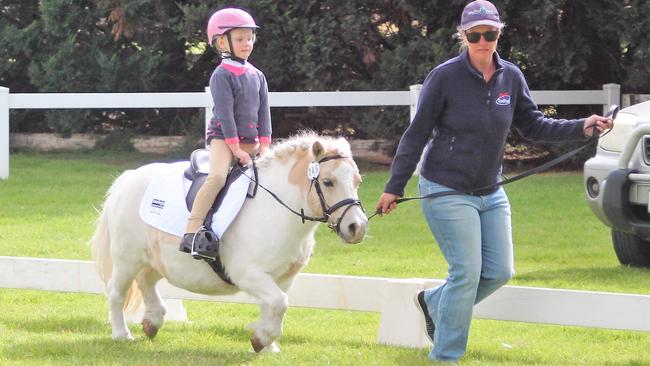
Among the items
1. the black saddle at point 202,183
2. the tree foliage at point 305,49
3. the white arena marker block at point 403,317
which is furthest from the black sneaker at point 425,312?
the tree foliage at point 305,49

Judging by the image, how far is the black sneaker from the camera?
7.14m

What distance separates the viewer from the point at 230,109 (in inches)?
286

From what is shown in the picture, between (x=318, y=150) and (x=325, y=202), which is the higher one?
(x=318, y=150)

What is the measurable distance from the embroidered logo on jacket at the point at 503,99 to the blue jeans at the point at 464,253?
51cm

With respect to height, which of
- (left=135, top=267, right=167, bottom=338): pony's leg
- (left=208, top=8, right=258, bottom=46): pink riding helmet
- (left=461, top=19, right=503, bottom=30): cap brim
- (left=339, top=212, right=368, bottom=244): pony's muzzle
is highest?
(left=461, top=19, right=503, bottom=30): cap brim

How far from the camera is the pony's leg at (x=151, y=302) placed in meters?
7.93

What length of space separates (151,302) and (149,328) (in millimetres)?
195

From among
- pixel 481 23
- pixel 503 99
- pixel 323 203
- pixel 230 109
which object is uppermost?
pixel 481 23

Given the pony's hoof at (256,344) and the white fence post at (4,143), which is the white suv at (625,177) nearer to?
the pony's hoof at (256,344)

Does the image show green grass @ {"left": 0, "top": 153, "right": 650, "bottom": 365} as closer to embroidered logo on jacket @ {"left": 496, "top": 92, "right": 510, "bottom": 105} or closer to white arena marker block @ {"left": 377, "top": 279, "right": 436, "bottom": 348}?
white arena marker block @ {"left": 377, "top": 279, "right": 436, "bottom": 348}

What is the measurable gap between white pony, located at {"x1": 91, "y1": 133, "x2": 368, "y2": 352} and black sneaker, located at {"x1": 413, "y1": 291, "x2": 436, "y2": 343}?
0.71 metres

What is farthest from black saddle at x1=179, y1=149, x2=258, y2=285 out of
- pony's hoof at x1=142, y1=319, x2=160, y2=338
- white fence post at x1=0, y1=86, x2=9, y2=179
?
white fence post at x1=0, y1=86, x2=9, y2=179

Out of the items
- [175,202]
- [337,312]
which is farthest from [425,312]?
[337,312]

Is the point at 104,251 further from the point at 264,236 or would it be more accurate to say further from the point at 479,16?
the point at 479,16
